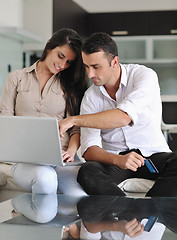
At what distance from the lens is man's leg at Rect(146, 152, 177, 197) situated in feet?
6.52

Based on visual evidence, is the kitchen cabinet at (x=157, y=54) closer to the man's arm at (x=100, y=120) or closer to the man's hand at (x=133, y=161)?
the man's arm at (x=100, y=120)

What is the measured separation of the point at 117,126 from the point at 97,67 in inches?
14.8

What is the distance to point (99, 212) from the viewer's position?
159 centimetres

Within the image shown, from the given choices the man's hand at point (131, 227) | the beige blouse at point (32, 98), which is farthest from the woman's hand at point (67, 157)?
the man's hand at point (131, 227)

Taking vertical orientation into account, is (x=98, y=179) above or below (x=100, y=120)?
below

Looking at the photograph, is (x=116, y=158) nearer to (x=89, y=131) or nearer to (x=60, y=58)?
(x=89, y=131)

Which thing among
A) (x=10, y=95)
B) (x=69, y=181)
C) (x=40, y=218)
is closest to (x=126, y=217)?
(x=40, y=218)

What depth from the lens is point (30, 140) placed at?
1896 millimetres

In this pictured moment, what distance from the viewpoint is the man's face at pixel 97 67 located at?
7.48ft

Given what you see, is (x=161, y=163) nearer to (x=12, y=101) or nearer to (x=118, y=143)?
(x=118, y=143)

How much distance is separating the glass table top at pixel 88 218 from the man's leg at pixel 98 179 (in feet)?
0.53

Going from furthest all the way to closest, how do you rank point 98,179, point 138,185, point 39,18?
1. point 39,18
2. point 138,185
3. point 98,179

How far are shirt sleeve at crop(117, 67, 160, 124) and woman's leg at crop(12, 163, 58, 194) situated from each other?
488 mm

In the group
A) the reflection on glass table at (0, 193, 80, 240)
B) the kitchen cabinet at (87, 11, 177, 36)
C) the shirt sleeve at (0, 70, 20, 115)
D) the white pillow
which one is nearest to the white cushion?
the reflection on glass table at (0, 193, 80, 240)
